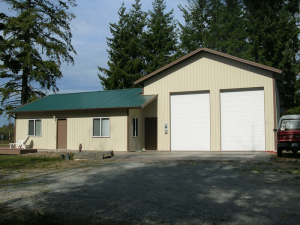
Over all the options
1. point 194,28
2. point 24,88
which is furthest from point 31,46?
point 194,28

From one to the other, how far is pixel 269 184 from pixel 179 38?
122ft

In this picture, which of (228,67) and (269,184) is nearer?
(269,184)

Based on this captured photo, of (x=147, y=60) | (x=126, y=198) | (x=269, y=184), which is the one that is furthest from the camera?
(x=147, y=60)

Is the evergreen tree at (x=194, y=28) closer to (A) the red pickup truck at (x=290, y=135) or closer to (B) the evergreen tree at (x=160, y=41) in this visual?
(B) the evergreen tree at (x=160, y=41)

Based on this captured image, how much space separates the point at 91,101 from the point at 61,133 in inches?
131

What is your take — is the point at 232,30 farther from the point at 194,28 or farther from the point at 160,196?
the point at 160,196

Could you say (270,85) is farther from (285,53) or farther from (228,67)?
(285,53)

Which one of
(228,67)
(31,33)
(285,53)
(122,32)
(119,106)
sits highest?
(122,32)

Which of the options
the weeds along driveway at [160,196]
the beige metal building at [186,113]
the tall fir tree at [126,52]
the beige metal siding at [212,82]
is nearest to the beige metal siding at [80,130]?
the beige metal building at [186,113]

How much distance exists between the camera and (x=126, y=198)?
6.80 metres

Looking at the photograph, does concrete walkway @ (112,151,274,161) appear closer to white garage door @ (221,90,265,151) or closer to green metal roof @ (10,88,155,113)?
white garage door @ (221,90,265,151)

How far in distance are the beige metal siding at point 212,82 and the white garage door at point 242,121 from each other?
13.9 inches

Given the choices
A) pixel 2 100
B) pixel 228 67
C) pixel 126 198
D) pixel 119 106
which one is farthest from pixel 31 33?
pixel 126 198

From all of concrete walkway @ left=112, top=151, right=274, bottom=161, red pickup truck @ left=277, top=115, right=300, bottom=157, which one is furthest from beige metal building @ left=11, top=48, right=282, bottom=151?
red pickup truck @ left=277, top=115, right=300, bottom=157
